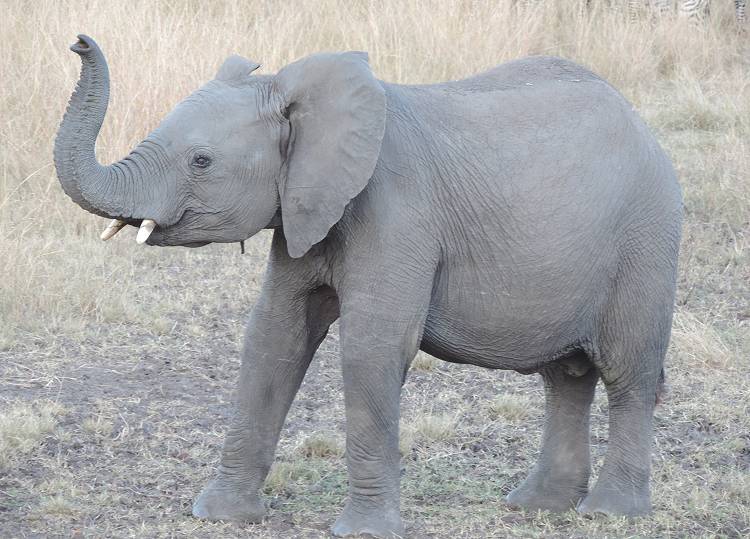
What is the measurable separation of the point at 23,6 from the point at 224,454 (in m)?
6.12

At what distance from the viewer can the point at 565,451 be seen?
5168mm

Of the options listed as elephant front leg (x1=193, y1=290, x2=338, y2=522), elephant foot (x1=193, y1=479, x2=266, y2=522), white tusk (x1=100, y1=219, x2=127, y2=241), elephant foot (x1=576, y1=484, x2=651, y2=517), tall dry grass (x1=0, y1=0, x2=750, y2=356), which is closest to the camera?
white tusk (x1=100, y1=219, x2=127, y2=241)

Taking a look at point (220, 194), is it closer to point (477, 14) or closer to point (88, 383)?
point (88, 383)

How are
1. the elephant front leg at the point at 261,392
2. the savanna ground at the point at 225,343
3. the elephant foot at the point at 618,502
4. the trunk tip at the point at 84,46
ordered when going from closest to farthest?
the trunk tip at the point at 84,46
the elephant front leg at the point at 261,392
the elephant foot at the point at 618,502
the savanna ground at the point at 225,343

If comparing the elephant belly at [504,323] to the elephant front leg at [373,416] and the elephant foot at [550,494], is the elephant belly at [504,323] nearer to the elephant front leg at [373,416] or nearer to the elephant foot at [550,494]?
the elephant front leg at [373,416]

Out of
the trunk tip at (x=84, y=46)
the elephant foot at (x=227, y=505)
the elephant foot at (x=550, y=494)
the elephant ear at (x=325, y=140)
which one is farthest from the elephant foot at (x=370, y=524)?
the trunk tip at (x=84, y=46)

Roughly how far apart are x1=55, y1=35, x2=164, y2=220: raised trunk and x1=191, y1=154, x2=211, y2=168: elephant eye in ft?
0.54

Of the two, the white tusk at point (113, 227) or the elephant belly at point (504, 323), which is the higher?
the white tusk at point (113, 227)

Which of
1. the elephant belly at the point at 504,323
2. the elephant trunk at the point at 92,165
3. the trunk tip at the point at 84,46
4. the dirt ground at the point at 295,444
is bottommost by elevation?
the dirt ground at the point at 295,444

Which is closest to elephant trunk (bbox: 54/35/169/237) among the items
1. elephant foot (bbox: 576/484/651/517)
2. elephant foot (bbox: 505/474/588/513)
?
elephant foot (bbox: 505/474/588/513)

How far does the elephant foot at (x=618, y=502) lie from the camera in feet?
16.4

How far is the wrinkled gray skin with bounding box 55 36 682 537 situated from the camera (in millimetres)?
4316

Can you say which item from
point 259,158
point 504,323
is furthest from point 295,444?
point 259,158

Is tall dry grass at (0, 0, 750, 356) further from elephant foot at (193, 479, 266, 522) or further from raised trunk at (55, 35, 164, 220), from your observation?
raised trunk at (55, 35, 164, 220)
